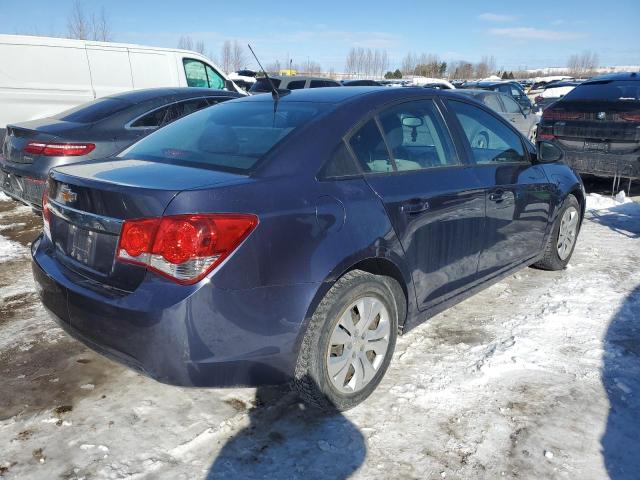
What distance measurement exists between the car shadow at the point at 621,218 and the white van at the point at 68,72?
6383 millimetres

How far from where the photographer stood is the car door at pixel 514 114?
1219 centimetres

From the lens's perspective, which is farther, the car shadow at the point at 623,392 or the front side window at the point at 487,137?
the front side window at the point at 487,137

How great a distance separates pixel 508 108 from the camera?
12.3 m

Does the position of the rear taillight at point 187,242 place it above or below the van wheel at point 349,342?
above

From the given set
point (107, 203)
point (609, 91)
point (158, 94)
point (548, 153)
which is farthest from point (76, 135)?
point (609, 91)

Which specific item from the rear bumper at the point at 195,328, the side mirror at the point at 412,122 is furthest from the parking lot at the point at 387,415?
the side mirror at the point at 412,122

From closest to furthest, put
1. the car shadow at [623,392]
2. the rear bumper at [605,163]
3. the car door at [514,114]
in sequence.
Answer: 1. the car shadow at [623,392]
2. the rear bumper at [605,163]
3. the car door at [514,114]

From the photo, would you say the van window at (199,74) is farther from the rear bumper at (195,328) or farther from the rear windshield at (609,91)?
the rear bumper at (195,328)

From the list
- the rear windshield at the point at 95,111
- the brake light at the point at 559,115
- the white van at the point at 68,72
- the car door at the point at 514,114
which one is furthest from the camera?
the car door at the point at 514,114

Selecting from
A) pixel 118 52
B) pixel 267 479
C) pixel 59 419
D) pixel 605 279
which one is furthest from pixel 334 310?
pixel 118 52

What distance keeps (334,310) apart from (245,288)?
0.50 metres

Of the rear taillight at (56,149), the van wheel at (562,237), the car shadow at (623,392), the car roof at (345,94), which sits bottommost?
the car shadow at (623,392)

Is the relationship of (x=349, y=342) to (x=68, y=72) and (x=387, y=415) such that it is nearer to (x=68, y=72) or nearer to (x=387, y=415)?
(x=387, y=415)

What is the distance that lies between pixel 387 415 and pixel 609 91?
692cm
